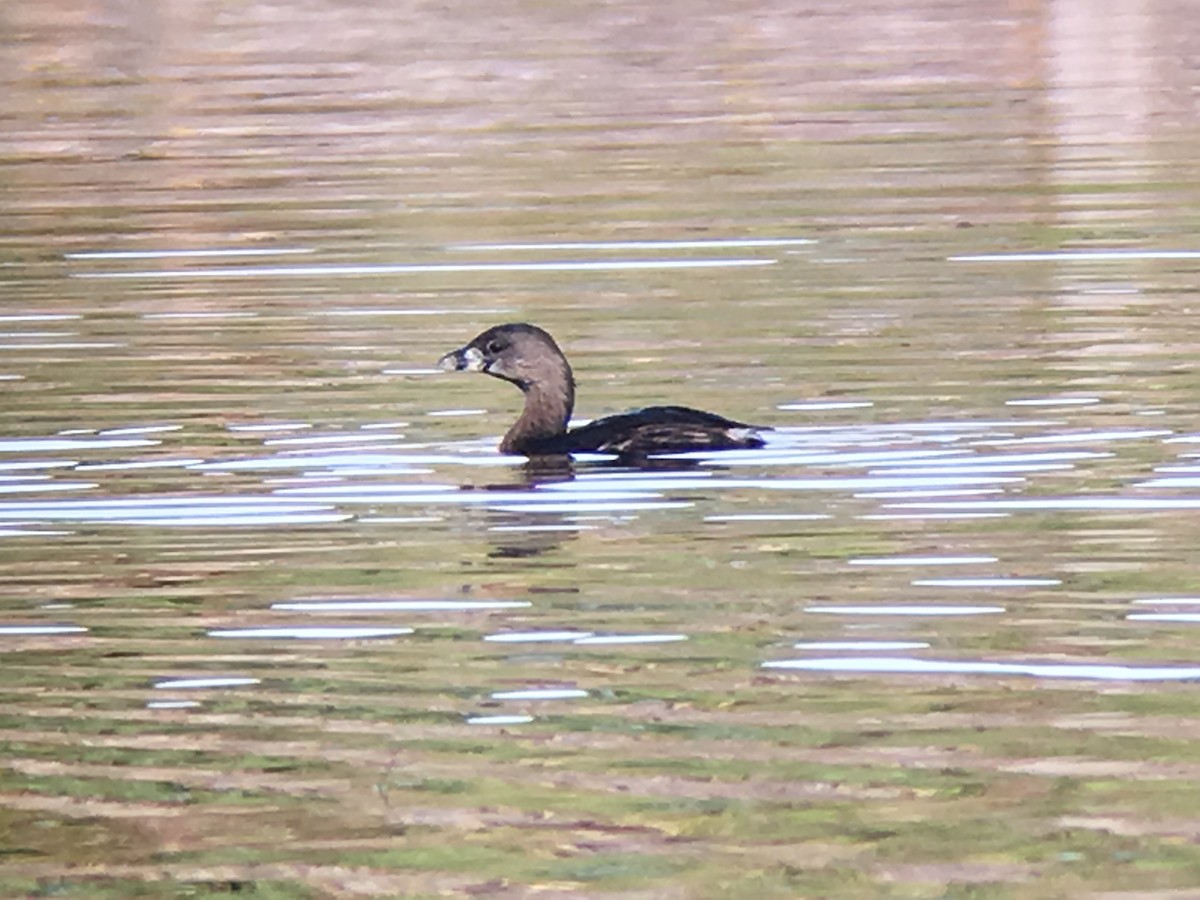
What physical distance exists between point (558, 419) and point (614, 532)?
2442 mm

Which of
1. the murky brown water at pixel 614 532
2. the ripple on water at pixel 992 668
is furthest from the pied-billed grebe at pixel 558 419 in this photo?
the ripple on water at pixel 992 668

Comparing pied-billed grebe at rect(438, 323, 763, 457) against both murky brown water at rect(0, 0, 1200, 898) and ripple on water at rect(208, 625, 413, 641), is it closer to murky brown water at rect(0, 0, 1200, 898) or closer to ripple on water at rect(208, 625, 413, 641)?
murky brown water at rect(0, 0, 1200, 898)

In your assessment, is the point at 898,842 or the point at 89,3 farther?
the point at 89,3

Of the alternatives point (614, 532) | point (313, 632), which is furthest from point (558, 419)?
point (313, 632)

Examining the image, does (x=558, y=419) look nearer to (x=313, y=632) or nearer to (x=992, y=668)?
(x=313, y=632)

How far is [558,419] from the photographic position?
13391 mm

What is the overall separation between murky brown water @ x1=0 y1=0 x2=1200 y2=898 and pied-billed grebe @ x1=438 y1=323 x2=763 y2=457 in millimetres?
122

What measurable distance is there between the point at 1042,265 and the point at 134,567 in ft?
25.7

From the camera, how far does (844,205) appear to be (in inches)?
816

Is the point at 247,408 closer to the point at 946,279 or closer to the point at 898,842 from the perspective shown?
the point at 946,279

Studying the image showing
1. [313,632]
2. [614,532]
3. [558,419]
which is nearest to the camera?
[313,632]

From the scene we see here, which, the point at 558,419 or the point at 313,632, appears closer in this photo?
the point at 313,632

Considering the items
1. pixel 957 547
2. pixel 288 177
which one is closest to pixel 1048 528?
pixel 957 547

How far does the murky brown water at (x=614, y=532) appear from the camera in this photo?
7.42 m
